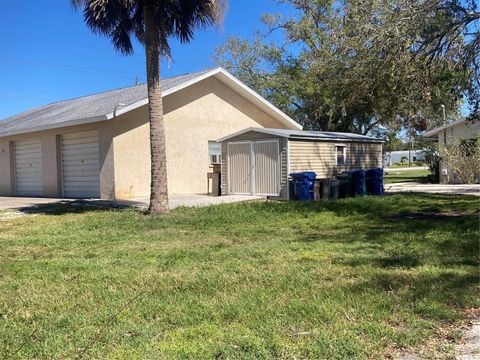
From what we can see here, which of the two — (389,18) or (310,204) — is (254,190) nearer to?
(310,204)

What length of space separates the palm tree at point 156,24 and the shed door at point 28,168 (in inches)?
387

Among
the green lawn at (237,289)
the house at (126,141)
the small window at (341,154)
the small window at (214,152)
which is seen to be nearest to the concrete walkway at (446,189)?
the small window at (341,154)

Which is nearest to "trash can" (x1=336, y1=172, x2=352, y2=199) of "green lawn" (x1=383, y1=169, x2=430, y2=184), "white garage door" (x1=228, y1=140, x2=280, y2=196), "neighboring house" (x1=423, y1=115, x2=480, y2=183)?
"white garage door" (x1=228, y1=140, x2=280, y2=196)

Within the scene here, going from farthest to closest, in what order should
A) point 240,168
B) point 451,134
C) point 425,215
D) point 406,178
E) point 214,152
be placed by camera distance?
point 406,178
point 451,134
point 214,152
point 240,168
point 425,215

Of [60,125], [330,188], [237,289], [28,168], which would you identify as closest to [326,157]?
[330,188]

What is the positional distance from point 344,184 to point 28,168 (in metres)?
13.7

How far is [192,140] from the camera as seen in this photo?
65.4ft

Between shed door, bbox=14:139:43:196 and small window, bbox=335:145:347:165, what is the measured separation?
12335 mm

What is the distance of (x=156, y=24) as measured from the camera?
1263 centimetres

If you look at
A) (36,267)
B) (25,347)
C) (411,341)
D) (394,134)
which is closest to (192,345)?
(25,347)

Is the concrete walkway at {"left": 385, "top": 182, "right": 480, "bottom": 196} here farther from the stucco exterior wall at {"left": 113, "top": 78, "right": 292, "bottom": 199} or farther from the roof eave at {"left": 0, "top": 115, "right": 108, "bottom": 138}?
the roof eave at {"left": 0, "top": 115, "right": 108, "bottom": 138}

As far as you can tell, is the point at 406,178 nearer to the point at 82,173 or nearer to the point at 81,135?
the point at 82,173

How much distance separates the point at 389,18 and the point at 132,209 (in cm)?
853

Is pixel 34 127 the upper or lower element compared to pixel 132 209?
upper
